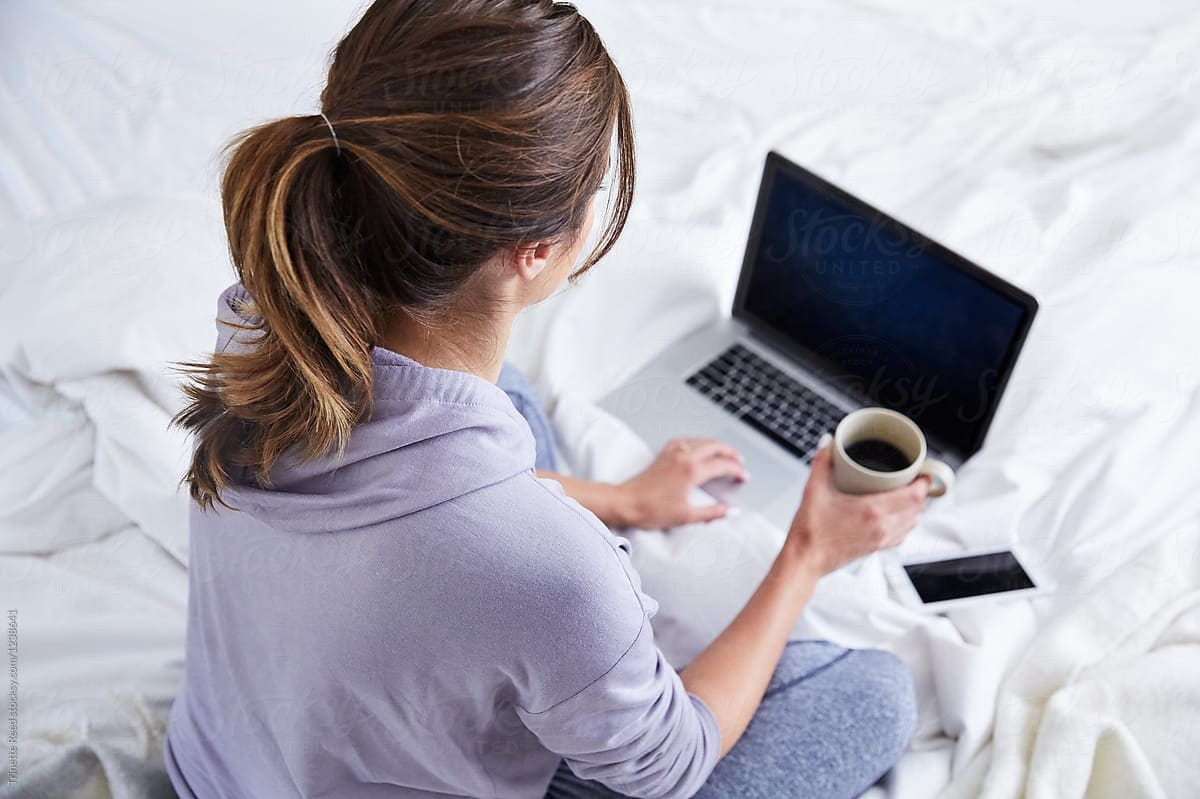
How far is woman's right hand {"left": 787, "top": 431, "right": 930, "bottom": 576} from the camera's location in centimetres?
99

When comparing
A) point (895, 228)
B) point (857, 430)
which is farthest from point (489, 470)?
point (895, 228)

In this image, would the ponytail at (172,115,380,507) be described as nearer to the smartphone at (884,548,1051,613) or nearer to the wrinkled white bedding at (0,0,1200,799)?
the wrinkled white bedding at (0,0,1200,799)

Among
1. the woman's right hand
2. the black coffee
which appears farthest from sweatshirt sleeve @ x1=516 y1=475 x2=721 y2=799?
the black coffee

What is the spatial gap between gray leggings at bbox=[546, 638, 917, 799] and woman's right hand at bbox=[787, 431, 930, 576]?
94 millimetres

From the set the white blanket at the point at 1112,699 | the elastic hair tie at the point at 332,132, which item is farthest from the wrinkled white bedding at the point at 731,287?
the elastic hair tie at the point at 332,132

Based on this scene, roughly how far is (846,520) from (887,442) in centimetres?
10

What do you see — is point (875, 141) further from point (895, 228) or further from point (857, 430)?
point (857, 430)

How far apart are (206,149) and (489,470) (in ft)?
3.38

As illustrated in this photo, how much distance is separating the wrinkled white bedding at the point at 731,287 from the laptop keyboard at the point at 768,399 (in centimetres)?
9

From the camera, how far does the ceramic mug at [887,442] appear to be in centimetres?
101

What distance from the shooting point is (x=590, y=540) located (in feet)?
2.15

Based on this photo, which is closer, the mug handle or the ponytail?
the ponytail

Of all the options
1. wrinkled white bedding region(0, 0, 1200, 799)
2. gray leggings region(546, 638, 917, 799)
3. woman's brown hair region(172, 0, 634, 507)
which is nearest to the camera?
woman's brown hair region(172, 0, 634, 507)

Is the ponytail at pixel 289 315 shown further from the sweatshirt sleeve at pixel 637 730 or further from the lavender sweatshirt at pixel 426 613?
the sweatshirt sleeve at pixel 637 730
